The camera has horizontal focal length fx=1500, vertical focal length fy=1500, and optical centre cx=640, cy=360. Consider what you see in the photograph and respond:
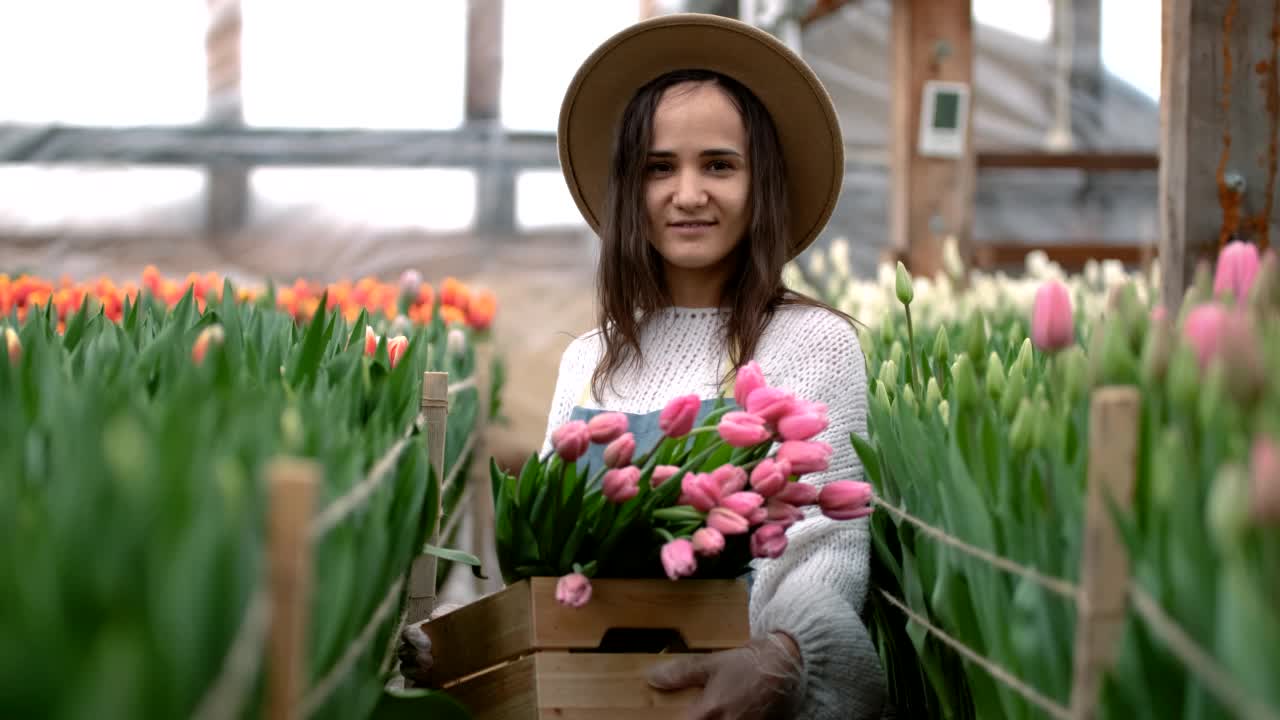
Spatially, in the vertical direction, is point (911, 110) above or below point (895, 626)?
above

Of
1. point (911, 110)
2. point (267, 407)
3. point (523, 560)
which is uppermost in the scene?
point (911, 110)

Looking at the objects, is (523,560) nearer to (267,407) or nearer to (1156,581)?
(267,407)

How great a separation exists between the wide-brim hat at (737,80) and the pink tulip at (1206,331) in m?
1.21

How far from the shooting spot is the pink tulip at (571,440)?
1.67 m

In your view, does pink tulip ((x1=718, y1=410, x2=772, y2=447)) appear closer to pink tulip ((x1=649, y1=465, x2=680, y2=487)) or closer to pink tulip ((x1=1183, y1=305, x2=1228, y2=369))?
pink tulip ((x1=649, y1=465, x2=680, y2=487))

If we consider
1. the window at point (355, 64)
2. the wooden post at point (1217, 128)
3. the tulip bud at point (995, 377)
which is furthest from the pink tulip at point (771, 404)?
the window at point (355, 64)

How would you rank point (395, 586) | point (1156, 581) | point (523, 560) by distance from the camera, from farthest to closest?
1. point (523, 560)
2. point (395, 586)
3. point (1156, 581)

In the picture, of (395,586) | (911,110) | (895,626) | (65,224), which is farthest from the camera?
(65,224)

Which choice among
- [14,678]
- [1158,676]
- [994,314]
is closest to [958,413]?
[1158,676]

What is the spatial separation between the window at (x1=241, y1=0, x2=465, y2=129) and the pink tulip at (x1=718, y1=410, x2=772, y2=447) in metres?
7.39

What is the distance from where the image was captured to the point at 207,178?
857 cm

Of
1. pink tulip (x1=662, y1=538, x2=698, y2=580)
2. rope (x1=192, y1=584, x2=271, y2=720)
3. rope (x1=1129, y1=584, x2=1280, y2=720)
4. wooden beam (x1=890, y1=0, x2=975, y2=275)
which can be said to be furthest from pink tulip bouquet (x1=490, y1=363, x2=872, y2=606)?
wooden beam (x1=890, y1=0, x2=975, y2=275)

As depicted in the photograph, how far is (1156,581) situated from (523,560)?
826 millimetres

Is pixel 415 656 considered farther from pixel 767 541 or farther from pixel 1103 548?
pixel 1103 548
